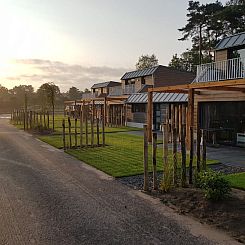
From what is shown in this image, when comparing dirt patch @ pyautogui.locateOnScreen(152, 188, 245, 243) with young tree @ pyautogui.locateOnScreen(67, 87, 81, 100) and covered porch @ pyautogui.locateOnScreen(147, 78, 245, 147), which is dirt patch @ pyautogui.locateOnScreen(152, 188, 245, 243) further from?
young tree @ pyautogui.locateOnScreen(67, 87, 81, 100)

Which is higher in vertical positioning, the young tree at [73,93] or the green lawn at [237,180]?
the young tree at [73,93]

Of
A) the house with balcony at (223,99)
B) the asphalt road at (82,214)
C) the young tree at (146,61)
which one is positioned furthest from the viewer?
the young tree at (146,61)

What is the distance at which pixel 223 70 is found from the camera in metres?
18.2

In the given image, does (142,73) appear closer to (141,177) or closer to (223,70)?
(223,70)

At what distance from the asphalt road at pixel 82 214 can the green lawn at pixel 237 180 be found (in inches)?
96.5

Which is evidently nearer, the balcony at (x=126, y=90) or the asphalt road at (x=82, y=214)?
the asphalt road at (x=82, y=214)

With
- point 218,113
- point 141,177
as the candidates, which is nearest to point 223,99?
point 218,113

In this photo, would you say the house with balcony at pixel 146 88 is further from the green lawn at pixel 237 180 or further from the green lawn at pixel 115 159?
the green lawn at pixel 237 180

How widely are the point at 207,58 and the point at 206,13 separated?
6591 mm

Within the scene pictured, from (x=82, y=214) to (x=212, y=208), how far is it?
2.58 metres

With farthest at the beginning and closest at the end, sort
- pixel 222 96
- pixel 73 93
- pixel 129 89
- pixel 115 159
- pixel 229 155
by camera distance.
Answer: pixel 73 93
pixel 129 89
pixel 222 96
pixel 229 155
pixel 115 159

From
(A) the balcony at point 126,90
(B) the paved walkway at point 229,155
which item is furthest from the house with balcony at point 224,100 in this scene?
(A) the balcony at point 126,90

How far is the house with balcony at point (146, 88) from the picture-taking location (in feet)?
91.8

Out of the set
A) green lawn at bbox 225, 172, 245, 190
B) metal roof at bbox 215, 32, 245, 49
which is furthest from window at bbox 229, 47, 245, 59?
green lawn at bbox 225, 172, 245, 190
